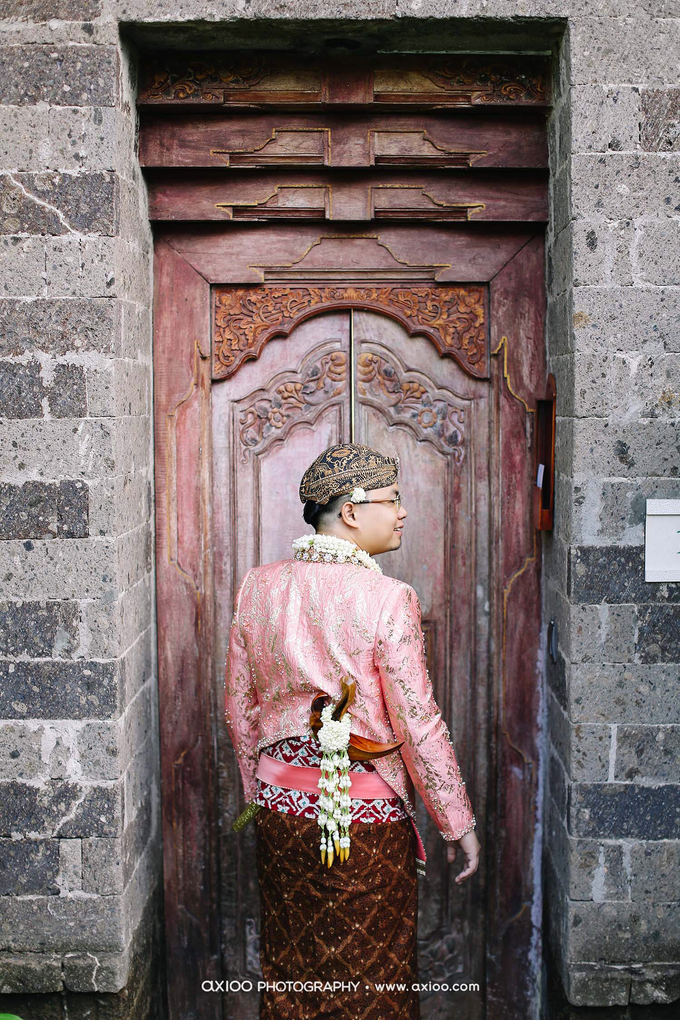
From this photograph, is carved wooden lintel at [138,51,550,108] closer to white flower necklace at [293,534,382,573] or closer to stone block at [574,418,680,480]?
stone block at [574,418,680,480]

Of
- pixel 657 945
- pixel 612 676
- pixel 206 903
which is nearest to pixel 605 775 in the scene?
pixel 612 676

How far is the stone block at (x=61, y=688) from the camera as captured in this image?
2.87 meters

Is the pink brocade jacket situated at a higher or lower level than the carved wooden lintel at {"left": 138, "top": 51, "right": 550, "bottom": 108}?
lower

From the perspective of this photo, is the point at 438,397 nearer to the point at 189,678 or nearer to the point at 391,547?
the point at 391,547

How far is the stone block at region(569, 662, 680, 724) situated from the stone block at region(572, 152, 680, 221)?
1.42m

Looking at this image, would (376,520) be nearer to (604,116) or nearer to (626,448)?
(626,448)

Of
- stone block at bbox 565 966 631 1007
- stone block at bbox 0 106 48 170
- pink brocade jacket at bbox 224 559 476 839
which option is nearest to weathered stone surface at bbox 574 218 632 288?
pink brocade jacket at bbox 224 559 476 839

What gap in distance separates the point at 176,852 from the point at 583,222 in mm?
2628

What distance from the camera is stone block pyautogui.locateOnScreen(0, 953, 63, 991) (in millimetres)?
2875

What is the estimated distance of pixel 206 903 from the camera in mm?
3396

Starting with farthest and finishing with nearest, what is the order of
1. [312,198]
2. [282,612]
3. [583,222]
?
[312,198] → [583,222] → [282,612]

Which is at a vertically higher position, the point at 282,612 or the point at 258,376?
the point at 258,376

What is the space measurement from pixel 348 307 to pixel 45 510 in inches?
50.5

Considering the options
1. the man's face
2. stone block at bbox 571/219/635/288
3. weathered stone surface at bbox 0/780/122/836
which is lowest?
weathered stone surface at bbox 0/780/122/836
